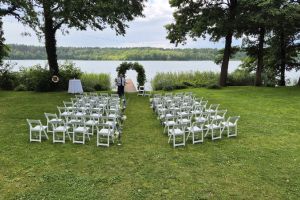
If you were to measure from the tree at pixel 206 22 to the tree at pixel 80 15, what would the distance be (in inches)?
168

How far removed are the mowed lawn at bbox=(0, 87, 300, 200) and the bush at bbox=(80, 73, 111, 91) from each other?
16037 millimetres

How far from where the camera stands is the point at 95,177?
29.3 ft

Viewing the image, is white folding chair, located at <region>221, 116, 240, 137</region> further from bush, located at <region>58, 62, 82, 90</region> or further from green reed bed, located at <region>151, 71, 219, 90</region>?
bush, located at <region>58, 62, 82, 90</region>

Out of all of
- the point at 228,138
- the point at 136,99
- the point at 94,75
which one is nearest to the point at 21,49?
the point at 94,75

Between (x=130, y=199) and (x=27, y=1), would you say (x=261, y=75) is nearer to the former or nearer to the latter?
(x=27, y=1)

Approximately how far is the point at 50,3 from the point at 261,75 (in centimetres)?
2126

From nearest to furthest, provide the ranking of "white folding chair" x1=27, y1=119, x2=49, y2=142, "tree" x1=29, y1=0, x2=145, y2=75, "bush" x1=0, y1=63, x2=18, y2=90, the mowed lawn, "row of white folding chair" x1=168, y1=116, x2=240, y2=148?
the mowed lawn, "row of white folding chair" x1=168, y1=116, x2=240, y2=148, "white folding chair" x1=27, y1=119, x2=49, y2=142, "tree" x1=29, y1=0, x2=145, y2=75, "bush" x1=0, y1=63, x2=18, y2=90

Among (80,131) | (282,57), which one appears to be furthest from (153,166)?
(282,57)

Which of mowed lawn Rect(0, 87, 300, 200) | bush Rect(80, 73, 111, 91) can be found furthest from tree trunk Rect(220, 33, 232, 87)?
mowed lawn Rect(0, 87, 300, 200)

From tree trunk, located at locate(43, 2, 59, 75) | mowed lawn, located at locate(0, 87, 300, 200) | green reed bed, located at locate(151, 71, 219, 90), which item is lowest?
mowed lawn, located at locate(0, 87, 300, 200)

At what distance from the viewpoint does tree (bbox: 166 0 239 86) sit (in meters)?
29.8

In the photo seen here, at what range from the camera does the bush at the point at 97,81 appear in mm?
31248

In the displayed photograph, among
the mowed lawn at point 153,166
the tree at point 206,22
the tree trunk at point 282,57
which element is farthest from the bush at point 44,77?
the tree trunk at point 282,57

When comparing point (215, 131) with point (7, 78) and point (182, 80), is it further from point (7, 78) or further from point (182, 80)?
point (7, 78)
